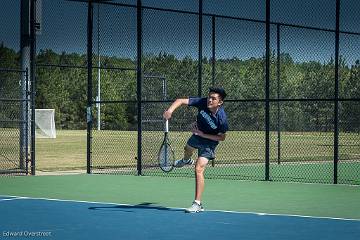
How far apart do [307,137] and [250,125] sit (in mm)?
13397

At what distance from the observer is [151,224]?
33.6 feet

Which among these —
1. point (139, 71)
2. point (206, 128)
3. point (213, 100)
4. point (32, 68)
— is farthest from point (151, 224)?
point (32, 68)

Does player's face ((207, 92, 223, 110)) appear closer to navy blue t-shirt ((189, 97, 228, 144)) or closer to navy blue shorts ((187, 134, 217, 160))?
navy blue t-shirt ((189, 97, 228, 144))

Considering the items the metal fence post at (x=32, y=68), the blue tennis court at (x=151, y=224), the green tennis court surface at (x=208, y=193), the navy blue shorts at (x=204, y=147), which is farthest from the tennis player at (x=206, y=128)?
the metal fence post at (x=32, y=68)

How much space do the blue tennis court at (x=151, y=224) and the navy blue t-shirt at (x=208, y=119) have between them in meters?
1.23

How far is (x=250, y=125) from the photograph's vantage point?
113 ft

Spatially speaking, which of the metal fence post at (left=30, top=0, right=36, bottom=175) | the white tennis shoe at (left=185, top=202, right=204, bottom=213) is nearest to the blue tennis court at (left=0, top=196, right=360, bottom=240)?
the white tennis shoe at (left=185, top=202, right=204, bottom=213)

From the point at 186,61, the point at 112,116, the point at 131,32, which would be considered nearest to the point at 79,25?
the point at 186,61

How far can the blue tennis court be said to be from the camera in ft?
30.5

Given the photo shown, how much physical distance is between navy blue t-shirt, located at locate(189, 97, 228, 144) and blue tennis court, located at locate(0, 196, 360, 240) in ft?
4.05

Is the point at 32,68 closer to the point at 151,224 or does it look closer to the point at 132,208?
the point at 132,208

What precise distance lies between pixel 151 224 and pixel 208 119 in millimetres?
2102

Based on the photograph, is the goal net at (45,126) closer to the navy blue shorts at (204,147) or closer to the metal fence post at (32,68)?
the metal fence post at (32,68)

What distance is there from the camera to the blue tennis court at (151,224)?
9297 mm
